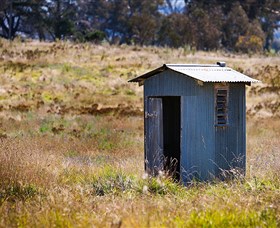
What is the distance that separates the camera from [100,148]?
16828 millimetres

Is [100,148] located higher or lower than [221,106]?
lower

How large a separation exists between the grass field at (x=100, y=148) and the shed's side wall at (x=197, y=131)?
650 mm

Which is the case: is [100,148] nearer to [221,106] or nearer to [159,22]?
[221,106]

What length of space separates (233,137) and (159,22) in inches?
2059

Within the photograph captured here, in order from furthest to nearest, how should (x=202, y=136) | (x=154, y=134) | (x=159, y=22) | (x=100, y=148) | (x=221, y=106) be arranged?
(x=159, y=22)
(x=100, y=148)
(x=154, y=134)
(x=221, y=106)
(x=202, y=136)

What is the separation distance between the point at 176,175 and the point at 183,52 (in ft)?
92.8

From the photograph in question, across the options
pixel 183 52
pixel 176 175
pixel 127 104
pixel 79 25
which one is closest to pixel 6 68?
pixel 127 104

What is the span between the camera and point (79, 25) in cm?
6662

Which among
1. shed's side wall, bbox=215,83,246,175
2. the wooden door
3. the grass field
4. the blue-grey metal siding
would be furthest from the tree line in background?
the blue-grey metal siding

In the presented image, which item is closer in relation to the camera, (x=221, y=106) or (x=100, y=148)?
(x=221, y=106)

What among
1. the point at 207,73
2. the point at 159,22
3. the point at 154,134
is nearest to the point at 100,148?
the point at 154,134

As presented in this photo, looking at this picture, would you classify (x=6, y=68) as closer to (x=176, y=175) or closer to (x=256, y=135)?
(x=256, y=135)

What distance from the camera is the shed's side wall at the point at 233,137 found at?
11.3 metres

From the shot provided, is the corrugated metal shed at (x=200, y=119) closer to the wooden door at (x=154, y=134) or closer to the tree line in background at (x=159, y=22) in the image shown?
the wooden door at (x=154, y=134)
